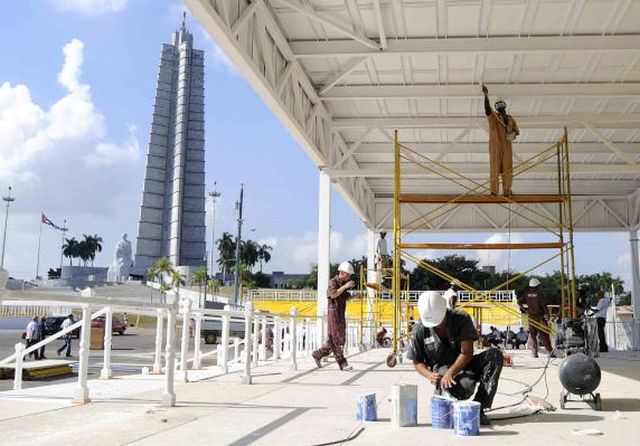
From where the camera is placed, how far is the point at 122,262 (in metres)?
127

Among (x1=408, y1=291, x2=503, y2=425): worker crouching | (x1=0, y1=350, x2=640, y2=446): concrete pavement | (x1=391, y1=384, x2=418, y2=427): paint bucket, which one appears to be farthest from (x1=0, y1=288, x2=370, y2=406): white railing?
(x1=408, y1=291, x2=503, y2=425): worker crouching

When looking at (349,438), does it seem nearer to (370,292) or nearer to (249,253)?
(370,292)

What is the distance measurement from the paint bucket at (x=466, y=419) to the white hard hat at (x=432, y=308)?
26.7 inches

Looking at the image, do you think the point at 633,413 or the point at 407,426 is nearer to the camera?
the point at 407,426

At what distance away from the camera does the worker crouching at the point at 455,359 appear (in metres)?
5.37

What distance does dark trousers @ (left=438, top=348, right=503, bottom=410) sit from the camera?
5539 millimetres

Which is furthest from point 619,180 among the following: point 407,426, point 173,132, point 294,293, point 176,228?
point 173,132

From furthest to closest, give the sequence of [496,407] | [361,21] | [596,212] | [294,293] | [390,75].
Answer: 1. [294,293]
2. [596,212]
3. [390,75]
4. [361,21]
5. [496,407]

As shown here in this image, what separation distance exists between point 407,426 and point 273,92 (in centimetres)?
845

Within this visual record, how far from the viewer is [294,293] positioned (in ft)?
201

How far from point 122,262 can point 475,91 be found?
393 ft

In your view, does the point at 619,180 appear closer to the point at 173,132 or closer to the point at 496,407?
the point at 496,407

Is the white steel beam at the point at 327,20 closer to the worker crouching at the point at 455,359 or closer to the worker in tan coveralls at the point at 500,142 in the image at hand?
the worker in tan coveralls at the point at 500,142

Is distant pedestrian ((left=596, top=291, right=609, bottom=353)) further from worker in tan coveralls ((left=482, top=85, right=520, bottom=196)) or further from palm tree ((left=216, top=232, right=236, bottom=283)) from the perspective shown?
palm tree ((left=216, top=232, right=236, bottom=283))
